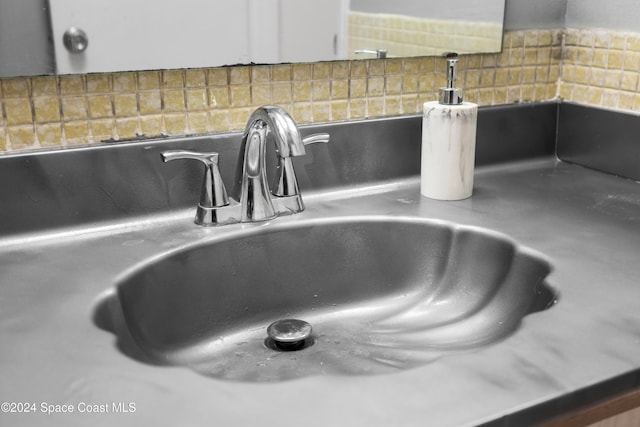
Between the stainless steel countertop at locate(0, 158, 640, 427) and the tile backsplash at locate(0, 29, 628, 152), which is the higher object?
the tile backsplash at locate(0, 29, 628, 152)

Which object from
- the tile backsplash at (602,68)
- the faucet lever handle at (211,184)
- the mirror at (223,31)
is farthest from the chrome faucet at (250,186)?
the tile backsplash at (602,68)

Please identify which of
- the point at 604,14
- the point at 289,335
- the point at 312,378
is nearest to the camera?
the point at 312,378

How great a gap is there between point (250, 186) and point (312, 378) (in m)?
0.42

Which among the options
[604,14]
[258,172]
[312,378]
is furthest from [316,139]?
[604,14]

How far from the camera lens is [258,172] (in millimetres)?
946

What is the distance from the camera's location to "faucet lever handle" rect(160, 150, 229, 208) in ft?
3.04

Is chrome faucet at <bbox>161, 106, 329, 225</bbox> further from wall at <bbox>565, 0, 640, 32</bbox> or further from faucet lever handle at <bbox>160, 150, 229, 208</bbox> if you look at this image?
wall at <bbox>565, 0, 640, 32</bbox>

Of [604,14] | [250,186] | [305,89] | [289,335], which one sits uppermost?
[604,14]

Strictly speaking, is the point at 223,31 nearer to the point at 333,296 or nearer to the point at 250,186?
the point at 250,186

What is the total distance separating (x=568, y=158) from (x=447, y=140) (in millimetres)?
360

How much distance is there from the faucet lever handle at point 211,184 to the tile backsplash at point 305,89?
0.08 meters

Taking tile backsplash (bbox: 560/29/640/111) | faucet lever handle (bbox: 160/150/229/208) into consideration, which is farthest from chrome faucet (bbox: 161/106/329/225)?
tile backsplash (bbox: 560/29/640/111)

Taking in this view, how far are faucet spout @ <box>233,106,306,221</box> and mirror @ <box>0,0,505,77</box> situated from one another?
0.12m

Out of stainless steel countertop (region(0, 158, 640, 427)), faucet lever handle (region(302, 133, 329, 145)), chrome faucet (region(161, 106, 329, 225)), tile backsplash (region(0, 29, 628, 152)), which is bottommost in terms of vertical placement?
stainless steel countertop (region(0, 158, 640, 427))
